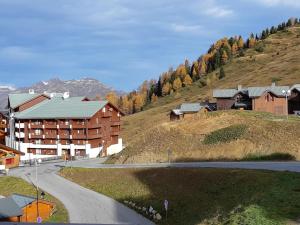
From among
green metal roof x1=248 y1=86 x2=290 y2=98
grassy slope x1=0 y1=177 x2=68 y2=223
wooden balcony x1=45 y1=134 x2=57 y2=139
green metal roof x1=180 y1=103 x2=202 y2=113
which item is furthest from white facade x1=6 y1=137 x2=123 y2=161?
green metal roof x1=248 y1=86 x2=290 y2=98

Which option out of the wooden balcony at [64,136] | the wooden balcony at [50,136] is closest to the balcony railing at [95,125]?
the wooden balcony at [64,136]

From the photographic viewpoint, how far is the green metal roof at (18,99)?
108m

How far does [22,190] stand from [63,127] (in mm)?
40055

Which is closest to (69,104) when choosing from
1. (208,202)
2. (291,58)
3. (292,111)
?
(292,111)

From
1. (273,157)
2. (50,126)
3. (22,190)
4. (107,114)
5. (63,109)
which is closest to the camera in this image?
(273,157)

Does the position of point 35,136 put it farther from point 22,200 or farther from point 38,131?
point 22,200

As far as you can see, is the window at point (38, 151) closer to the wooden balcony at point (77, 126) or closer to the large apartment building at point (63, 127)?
the large apartment building at point (63, 127)

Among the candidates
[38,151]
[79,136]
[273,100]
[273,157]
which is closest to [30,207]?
[273,157]

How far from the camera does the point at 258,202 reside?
85.6 feet

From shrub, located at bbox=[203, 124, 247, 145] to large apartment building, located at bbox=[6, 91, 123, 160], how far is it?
3475 cm

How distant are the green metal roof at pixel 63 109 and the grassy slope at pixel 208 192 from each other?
1353 inches

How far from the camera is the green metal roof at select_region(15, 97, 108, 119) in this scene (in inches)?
3797

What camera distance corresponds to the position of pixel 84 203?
1919 inches

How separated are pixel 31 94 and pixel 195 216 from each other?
282 ft
